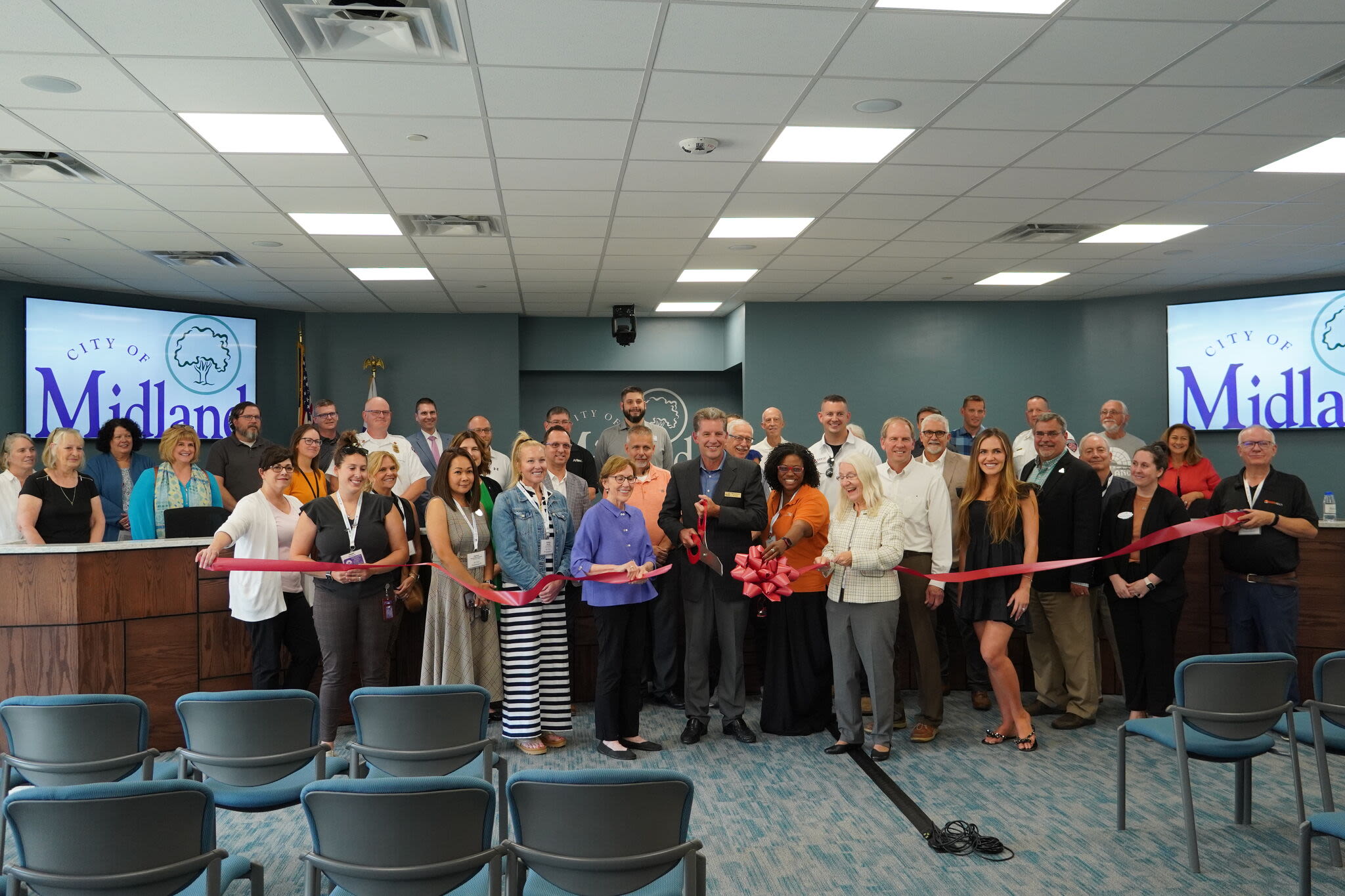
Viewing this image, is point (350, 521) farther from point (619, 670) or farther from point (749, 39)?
point (749, 39)

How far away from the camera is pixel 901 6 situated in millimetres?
3871

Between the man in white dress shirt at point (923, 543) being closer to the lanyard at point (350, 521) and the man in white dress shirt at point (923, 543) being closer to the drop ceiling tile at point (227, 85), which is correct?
the lanyard at point (350, 521)

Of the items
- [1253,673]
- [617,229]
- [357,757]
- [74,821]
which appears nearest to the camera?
[74,821]

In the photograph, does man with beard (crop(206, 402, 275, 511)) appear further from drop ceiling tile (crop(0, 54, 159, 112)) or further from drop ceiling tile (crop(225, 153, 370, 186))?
drop ceiling tile (crop(0, 54, 159, 112))

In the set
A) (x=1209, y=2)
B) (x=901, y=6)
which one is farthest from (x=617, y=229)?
(x=1209, y=2)

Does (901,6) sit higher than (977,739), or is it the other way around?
(901,6)

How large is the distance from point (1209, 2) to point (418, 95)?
140 inches

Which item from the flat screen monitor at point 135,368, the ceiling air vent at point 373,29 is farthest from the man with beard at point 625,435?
the flat screen monitor at point 135,368

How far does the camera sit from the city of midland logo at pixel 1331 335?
33.2ft

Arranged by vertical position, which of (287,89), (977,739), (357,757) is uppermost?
(287,89)

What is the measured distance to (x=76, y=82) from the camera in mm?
4484

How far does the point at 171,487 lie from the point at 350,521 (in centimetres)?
219

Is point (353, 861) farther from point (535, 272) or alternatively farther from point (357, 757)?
point (535, 272)

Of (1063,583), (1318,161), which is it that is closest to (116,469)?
(1063,583)
